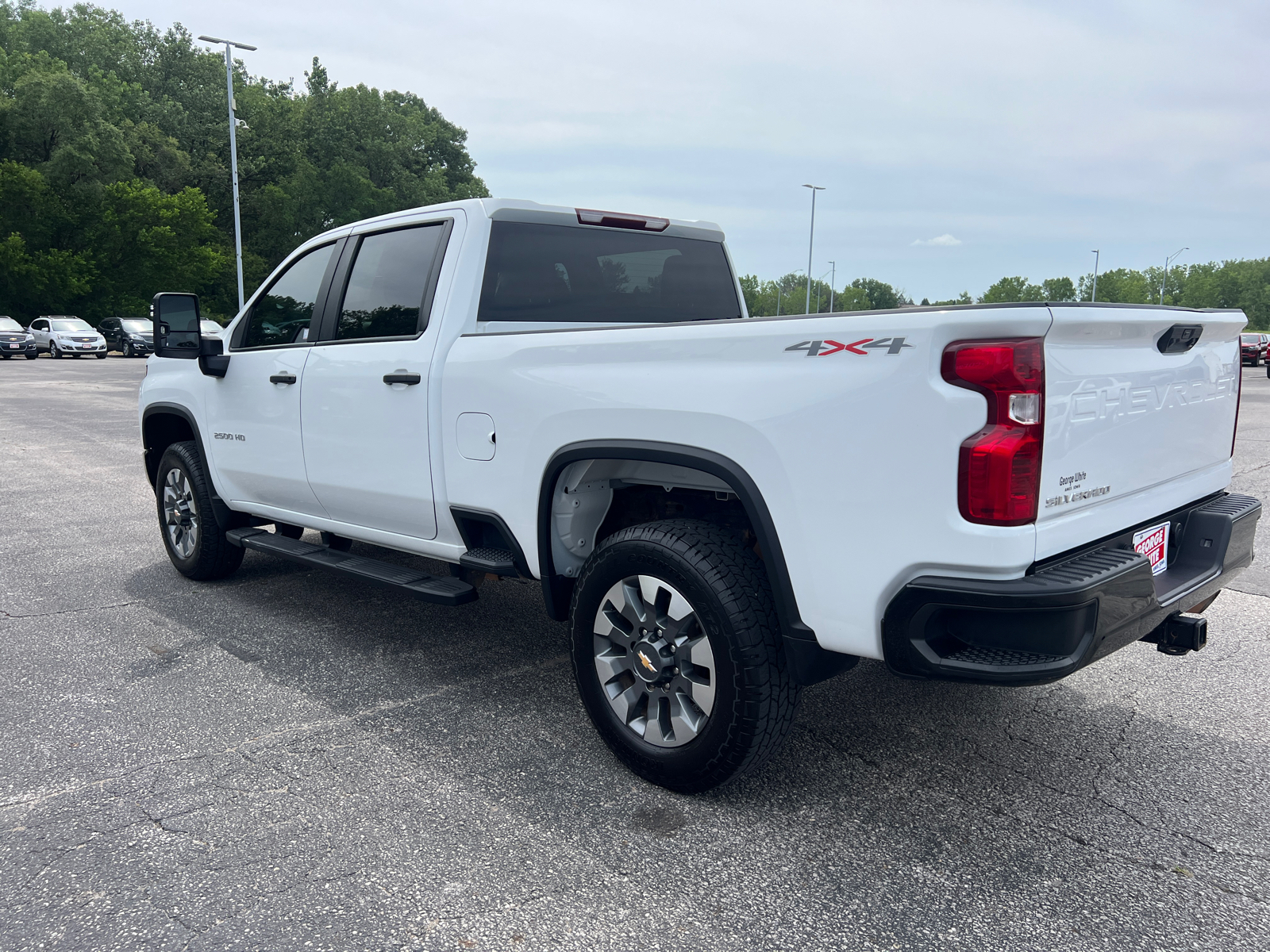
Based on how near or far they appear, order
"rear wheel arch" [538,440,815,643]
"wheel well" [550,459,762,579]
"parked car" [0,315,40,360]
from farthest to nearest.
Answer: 1. "parked car" [0,315,40,360]
2. "wheel well" [550,459,762,579]
3. "rear wheel arch" [538,440,815,643]

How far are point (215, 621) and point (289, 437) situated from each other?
3.59 feet

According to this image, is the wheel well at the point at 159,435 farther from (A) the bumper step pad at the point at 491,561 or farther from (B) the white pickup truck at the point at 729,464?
(A) the bumper step pad at the point at 491,561

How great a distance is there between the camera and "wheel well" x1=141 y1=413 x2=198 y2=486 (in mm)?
6020

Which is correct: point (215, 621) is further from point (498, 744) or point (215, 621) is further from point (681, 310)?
point (681, 310)

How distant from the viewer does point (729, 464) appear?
113 inches

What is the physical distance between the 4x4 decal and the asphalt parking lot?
1.46 m

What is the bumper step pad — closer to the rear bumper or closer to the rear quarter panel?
the rear quarter panel

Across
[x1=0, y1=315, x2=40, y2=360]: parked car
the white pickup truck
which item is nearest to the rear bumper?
the white pickup truck

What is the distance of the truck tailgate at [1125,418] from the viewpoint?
2514 millimetres

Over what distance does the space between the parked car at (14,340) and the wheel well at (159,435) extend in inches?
1424

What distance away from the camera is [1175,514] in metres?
3.17

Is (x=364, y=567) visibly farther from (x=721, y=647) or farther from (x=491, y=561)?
(x=721, y=647)

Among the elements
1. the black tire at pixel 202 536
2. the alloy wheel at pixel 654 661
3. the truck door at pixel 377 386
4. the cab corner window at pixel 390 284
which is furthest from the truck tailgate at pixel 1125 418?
the black tire at pixel 202 536

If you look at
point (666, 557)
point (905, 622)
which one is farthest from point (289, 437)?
point (905, 622)
